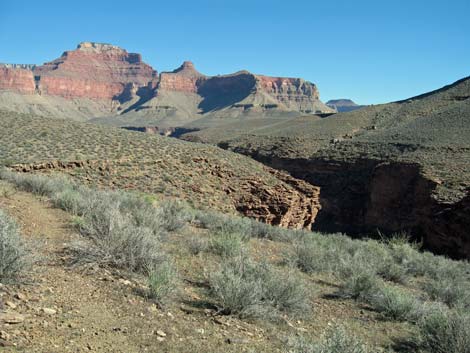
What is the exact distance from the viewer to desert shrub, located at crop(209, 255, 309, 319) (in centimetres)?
465

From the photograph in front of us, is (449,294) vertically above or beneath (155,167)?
beneath

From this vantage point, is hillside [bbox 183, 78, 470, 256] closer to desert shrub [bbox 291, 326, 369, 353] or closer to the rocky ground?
the rocky ground

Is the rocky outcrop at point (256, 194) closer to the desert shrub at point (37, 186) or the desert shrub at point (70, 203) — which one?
the desert shrub at point (37, 186)

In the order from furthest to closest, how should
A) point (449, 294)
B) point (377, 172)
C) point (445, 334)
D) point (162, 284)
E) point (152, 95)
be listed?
point (152, 95) < point (377, 172) < point (449, 294) < point (162, 284) < point (445, 334)

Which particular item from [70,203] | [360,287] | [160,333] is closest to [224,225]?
[70,203]

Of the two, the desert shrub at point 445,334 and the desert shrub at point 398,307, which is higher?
the desert shrub at point 445,334

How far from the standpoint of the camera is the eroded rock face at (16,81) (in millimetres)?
145775

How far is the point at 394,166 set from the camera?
98.5 ft

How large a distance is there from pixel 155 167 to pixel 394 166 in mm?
18868

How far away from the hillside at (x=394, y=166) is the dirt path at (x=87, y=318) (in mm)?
21113

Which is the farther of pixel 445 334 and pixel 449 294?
pixel 449 294

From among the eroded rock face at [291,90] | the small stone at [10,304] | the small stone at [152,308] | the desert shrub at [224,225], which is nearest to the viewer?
the small stone at [10,304]

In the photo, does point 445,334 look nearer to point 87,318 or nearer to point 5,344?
point 87,318

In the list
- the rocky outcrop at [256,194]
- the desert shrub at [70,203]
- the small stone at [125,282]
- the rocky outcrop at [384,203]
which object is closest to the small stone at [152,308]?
the small stone at [125,282]
